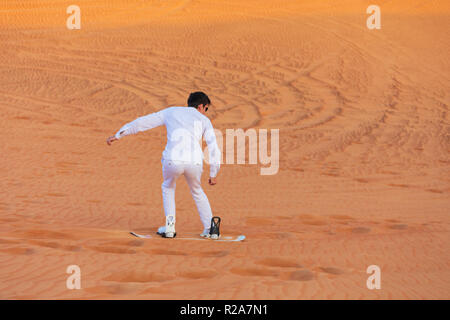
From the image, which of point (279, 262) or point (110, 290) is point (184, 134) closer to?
point (279, 262)

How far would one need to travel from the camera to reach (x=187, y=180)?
6.40m

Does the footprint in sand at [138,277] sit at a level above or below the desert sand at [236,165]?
below

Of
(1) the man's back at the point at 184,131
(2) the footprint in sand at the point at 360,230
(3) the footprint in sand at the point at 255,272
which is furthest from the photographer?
(2) the footprint in sand at the point at 360,230

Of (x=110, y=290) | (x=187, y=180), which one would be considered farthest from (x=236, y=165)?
(x=110, y=290)

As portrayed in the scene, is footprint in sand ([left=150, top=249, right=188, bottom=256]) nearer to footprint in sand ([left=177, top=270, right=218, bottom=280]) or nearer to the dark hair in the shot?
footprint in sand ([left=177, top=270, right=218, bottom=280])

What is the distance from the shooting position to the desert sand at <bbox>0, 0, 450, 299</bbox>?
5.27 metres

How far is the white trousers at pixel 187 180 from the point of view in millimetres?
6199

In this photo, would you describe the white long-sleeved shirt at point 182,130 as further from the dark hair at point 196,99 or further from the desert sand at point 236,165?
the desert sand at point 236,165

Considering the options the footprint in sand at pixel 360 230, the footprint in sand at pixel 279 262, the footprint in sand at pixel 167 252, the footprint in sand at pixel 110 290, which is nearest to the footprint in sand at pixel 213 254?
the footprint in sand at pixel 167 252

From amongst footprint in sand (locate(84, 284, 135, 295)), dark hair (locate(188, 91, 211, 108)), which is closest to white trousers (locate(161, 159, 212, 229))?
dark hair (locate(188, 91, 211, 108))

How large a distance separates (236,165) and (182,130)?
7199 mm

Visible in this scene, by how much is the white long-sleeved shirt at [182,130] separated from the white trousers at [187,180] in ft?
0.24

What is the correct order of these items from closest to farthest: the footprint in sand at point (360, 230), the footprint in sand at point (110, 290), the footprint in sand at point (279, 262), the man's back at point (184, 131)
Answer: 1. the footprint in sand at point (110, 290)
2. the footprint in sand at point (279, 262)
3. the man's back at point (184, 131)
4. the footprint in sand at point (360, 230)

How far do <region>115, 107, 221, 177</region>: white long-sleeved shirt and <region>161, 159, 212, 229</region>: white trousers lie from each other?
2.9 inches
